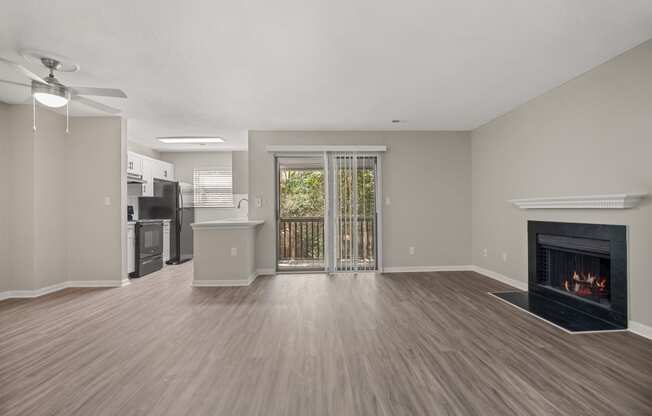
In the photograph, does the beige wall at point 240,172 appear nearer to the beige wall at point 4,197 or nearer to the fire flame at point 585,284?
the beige wall at point 4,197

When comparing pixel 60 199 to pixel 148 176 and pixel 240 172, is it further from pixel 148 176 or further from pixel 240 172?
pixel 240 172

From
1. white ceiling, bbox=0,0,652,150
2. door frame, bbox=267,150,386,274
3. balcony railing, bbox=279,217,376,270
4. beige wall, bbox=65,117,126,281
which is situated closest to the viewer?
white ceiling, bbox=0,0,652,150

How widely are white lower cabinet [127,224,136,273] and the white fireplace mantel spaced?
563cm

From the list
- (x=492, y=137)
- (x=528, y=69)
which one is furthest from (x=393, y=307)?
(x=492, y=137)

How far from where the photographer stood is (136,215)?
5.87m

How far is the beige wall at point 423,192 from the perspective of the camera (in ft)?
17.5

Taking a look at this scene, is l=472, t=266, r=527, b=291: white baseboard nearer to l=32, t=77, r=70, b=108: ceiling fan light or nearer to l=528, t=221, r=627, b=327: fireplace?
l=528, t=221, r=627, b=327: fireplace

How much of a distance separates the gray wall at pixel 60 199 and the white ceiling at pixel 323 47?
2.24ft

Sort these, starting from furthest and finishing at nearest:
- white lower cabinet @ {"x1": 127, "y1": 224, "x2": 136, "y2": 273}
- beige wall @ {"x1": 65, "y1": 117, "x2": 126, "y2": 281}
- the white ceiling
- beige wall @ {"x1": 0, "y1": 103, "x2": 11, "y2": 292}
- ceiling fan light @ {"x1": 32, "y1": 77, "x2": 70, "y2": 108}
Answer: white lower cabinet @ {"x1": 127, "y1": 224, "x2": 136, "y2": 273} → beige wall @ {"x1": 65, "y1": 117, "x2": 126, "y2": 281} → beige wall @ {"x1": 0, "y1": 103, "x2": 11, "y2": 292} → ceiling fan light @ {"x1": 32, "y1": 77, "x2": 70, "y2": 108} → the white ceiling

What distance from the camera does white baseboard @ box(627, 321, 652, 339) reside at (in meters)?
2.54

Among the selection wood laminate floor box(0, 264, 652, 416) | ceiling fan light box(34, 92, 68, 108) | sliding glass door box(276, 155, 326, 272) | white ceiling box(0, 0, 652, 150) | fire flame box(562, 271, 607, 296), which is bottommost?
wood laminate floor box(0, 264, 652, 416)

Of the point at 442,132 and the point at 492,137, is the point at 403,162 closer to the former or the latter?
the point at 442,132

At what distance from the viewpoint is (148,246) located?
5.32 metres

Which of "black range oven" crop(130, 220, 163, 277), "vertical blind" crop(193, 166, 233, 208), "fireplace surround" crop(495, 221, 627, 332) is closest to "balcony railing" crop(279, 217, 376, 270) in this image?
"vertical blind" crop(193, 166, 233, 208)
